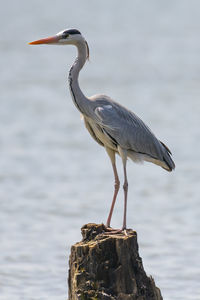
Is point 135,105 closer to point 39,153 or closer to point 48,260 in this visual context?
point 39,153

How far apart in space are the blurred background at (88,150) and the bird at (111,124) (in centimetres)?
242

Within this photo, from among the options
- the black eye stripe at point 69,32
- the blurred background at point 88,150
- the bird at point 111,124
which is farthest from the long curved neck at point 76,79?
the blurred background at point 88,150

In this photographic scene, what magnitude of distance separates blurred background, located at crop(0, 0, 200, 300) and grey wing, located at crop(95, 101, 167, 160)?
8.22ft

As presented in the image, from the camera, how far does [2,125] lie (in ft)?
73.3

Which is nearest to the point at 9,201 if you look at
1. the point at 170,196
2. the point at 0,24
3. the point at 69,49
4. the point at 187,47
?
the point at 170,196

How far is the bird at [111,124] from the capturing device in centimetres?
894

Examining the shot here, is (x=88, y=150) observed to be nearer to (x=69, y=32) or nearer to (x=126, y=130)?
(x=126, y=130)

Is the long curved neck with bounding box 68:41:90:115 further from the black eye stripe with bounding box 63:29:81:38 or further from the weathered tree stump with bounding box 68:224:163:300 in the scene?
the weathered tree stump with bounding box 68:224:163:300

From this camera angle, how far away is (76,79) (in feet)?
29.2

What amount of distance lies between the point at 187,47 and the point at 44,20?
332 inches

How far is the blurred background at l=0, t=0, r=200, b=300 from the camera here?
12750mm

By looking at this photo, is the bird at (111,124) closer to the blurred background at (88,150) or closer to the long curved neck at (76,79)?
the long curved neck at (76,79)

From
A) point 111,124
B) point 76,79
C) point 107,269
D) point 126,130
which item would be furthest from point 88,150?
point 107,269

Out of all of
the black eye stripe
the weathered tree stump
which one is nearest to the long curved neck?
the black eye stripe
